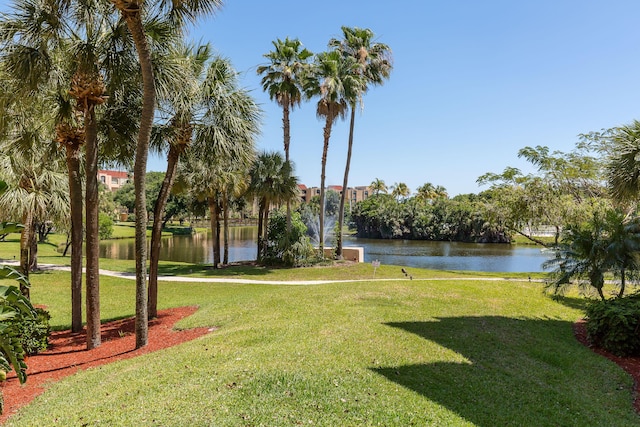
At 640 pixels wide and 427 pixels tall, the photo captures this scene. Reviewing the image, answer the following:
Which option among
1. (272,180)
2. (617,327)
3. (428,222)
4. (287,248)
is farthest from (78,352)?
(428,222)

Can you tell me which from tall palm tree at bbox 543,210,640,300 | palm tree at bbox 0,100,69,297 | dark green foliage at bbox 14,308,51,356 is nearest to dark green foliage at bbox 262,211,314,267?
palm tree at bbox 0,100,69,297

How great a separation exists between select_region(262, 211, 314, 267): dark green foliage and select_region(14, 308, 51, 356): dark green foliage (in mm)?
14786

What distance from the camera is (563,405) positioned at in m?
5.74

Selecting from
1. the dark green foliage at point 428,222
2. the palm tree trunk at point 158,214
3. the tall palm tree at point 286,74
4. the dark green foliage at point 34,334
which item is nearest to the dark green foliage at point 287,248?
the tall palm tree at point 286,74

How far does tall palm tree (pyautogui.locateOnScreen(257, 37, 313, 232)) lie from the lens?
78.0 feet

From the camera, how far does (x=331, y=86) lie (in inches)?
894

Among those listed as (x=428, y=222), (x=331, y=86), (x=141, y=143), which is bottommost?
(x=428, y=222)

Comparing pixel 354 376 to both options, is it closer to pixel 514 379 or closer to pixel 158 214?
pixel 514 379

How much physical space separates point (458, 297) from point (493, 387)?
24.4ft

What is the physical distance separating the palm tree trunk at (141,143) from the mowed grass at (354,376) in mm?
1234

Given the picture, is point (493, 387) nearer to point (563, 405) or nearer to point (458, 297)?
point (563, 405)

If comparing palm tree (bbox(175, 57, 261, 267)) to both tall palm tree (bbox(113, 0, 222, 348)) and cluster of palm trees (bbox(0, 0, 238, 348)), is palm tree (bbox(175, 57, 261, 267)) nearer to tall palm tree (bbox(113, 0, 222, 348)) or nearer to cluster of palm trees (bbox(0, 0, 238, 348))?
cluster of palm trees (bbox(0, 0, 238, 348))

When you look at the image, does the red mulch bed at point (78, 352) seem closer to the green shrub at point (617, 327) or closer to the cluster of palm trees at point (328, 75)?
the green shrub at point (617, 327)

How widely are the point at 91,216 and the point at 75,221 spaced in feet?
4.01
